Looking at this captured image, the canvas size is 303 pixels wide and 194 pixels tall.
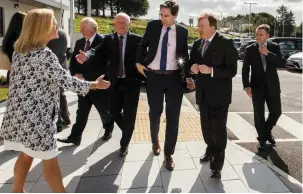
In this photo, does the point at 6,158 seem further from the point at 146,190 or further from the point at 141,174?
the point at 146,190

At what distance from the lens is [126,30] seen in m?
4.71

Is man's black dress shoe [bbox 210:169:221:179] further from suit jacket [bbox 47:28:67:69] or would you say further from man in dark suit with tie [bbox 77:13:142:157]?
suit jacket [bbox 47:28:67:69]

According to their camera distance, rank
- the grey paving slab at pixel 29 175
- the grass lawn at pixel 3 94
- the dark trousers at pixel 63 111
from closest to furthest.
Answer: the grey paving slab at pixel 29 175, the dark trousers at pixel 63 111, the grass lawn at pixel 3 94

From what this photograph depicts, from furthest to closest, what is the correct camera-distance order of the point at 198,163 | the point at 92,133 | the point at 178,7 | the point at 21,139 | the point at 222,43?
the point at 92,133
the point at 198,163
the point at 178,7
the point at 222,43
the point at 21,139

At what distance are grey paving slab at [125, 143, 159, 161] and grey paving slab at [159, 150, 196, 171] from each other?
0.59 ft

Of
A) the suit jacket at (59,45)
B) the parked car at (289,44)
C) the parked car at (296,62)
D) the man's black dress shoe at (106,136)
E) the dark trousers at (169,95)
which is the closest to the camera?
the dark trousers at (169,95)

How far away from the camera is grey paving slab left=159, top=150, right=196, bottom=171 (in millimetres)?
4332

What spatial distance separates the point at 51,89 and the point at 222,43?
194 centimetres

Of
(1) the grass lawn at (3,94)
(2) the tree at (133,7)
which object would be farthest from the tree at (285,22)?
(1) the grass lawn at (3,94)

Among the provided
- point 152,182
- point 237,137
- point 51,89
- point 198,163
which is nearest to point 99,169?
point 152,182

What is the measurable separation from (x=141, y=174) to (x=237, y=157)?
4.82 ft

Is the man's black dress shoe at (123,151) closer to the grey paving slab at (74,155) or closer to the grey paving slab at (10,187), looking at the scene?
the grey paving slab at (74,155)

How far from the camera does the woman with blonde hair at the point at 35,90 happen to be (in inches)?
114

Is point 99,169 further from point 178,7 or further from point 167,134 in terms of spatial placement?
point 178,7
